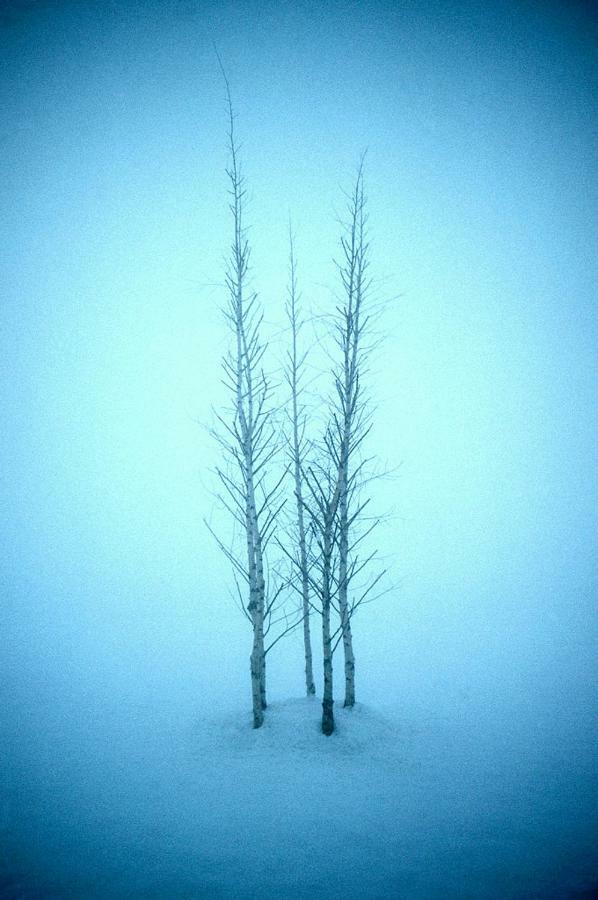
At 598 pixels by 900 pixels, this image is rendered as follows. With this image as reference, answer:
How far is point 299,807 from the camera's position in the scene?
702 centimetres

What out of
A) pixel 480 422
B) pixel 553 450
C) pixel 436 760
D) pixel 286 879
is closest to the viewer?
pixel 286 879

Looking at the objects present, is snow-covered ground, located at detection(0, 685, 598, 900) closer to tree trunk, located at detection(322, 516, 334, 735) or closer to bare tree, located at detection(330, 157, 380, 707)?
tree trunk, located at detection(322, 516, 334, 735)

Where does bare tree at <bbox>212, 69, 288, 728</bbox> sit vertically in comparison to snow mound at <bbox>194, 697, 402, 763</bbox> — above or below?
above

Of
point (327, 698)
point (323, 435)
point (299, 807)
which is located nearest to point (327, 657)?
point (327, 698)

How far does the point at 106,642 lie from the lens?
1836cm

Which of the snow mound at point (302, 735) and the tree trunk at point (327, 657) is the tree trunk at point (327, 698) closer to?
the tree trunk at point (327, 657)

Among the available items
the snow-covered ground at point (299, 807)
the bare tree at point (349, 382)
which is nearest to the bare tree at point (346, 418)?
the bare tree at point (349, 382)

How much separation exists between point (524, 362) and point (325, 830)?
249 feet

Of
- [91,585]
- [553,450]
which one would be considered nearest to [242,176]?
[91,585]

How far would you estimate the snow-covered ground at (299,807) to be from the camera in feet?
18.3

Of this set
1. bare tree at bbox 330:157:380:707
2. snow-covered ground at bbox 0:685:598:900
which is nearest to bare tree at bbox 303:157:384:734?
bare tree at bbox 330:157:380:707

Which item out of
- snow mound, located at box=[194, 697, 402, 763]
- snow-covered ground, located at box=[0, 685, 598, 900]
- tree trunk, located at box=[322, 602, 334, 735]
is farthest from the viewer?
tree trunk, located at box=[322, 602, 334, 735]

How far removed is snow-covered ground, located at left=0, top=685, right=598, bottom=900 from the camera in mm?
5590

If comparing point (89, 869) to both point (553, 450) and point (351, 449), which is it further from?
point (553, 450)
